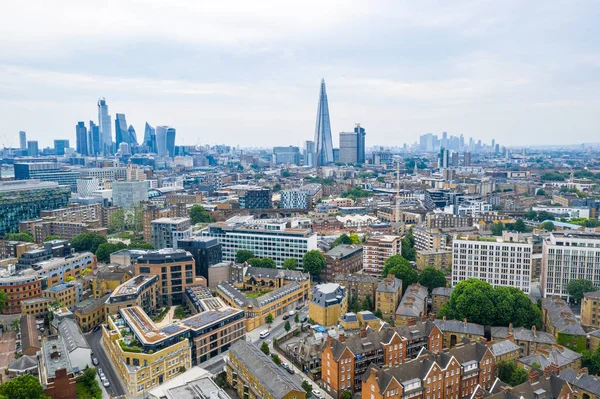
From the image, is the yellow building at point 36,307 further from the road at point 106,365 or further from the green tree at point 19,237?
the green tree at point 19,237

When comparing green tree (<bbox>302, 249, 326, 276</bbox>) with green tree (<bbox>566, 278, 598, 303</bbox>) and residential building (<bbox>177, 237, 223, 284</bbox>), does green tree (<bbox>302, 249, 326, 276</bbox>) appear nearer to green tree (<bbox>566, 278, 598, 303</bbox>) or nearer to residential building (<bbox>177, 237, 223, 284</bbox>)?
residential building (<bbox>177, 237, 223, 284</bbox>)

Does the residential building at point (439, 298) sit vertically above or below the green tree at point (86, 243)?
below

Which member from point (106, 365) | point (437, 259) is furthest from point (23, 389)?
point (437, 259)

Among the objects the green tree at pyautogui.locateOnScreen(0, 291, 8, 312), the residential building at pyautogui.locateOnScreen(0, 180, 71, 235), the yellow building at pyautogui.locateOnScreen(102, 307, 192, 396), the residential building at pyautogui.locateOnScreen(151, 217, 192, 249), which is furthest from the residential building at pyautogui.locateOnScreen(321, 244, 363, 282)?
the residential building at pyautogui.locateOnScreen(0, 180, 71, 235)

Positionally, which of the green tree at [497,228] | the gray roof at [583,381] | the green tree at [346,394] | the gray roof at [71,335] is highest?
the green tree at [497,228]

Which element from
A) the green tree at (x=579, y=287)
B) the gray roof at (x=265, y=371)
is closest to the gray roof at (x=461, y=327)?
the gray roof at (x=265, y=371)

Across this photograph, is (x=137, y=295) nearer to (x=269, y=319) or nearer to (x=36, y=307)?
(x=36, y=307)

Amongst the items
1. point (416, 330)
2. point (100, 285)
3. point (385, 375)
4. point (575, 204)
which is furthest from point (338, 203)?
point (385, 375)

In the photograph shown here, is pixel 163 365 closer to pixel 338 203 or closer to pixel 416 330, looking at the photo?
pixel 416 330
